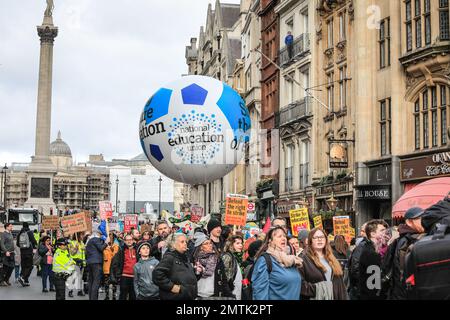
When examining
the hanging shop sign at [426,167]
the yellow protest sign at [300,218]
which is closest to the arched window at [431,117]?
the hanging shop sign at [426,167]

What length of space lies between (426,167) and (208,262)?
18.7 m

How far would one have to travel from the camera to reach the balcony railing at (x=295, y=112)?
4200cm

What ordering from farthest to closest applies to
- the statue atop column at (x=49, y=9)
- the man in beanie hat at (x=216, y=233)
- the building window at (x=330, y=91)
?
the statue atop column at (x=49, y=9), the building window at (x=330, y=91), the man in beanie hat at (x=216, y=233)

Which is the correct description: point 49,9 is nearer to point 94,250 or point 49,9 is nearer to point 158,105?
point 94,250

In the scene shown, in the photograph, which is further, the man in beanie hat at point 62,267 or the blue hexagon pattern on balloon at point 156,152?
the man in beanie hat at point 62,267

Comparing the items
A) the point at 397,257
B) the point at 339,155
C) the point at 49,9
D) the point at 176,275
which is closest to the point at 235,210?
the point at 176,275

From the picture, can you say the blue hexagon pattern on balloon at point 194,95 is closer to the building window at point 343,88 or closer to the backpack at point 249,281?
the backpack at point 249,281

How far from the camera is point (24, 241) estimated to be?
2872 cm

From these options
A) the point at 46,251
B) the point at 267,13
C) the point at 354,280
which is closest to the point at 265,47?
the point at 267,13

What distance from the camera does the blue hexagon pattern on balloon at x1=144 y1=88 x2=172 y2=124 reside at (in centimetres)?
1702

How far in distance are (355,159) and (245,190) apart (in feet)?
Result: 87.1

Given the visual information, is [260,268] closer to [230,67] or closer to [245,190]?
[245,190]

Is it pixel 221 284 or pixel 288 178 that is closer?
pixel 221 284

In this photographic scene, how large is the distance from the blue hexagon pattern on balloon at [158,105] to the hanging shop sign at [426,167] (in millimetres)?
13263
